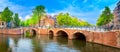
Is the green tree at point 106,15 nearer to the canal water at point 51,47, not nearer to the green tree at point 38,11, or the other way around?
the canal water at point 51,47

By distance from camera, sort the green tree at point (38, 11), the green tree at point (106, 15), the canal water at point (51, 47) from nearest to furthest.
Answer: the canal water at point (51, 47) → the green tree at point (106, 15) → the green tree at point (38, 11)

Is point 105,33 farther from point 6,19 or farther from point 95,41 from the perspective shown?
point 6,19

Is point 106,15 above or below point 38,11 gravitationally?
below

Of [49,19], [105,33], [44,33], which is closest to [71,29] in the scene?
[105,33]

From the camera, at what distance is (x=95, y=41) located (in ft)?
153

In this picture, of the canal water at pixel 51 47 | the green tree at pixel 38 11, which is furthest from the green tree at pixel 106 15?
the green tree at pixel 38 11

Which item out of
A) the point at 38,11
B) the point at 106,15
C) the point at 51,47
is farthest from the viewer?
the point at 38,11

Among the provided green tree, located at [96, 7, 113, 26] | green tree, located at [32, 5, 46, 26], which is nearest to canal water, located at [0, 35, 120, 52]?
green tree, located at [96, 7, 113, 26]

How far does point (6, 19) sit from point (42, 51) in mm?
55967

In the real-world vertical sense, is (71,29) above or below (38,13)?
below

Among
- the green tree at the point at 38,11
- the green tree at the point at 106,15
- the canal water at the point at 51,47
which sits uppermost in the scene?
the green tree at the point at 38,11

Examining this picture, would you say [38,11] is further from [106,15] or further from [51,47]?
[51,47]

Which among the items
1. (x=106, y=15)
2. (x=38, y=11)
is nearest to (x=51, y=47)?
(x=106, y=15)

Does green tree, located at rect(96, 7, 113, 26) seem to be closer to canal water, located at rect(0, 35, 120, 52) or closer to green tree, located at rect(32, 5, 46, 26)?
canal water, located at rect(0, 35, 120, 52)
